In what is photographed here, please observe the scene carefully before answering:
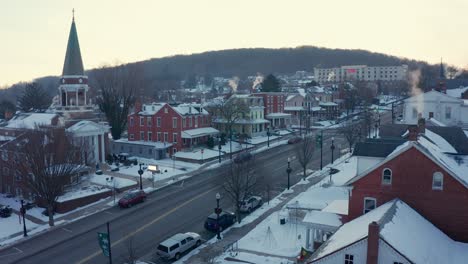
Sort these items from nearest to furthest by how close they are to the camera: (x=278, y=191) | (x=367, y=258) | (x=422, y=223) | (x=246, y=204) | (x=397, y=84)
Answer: (x=367, y=258) < (x=422, y=223) < (x=246, y=204) < (x=278, y=191) < (x=397, y=84)

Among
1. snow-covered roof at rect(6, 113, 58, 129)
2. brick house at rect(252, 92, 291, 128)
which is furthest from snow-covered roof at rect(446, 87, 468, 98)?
snow-covered roof at rect(6, 113, 58, 129)

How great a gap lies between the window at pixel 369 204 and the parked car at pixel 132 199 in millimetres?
20540

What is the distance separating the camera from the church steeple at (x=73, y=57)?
Answer: 173 ft

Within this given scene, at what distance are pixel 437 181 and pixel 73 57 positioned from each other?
151 ft

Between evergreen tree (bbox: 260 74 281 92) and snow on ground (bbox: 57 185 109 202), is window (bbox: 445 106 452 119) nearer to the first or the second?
snow on ground (bbox: 57 185 109 202)

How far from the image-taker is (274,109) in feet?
274

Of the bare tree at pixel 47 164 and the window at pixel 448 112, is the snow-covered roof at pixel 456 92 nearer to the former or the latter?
the window at pixel 448 112

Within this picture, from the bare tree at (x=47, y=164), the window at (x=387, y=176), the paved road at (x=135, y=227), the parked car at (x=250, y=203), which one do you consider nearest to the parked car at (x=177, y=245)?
the paved road at (x=135, y=227)

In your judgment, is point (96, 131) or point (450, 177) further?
point (96, 131)

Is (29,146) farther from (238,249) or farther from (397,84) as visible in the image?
(397,84)

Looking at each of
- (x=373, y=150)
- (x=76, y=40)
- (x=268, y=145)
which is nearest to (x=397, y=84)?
(x=268, y=145)

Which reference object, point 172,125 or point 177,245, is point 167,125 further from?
point 177,245

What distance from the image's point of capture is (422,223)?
20.5m

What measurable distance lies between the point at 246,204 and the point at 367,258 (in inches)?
681
